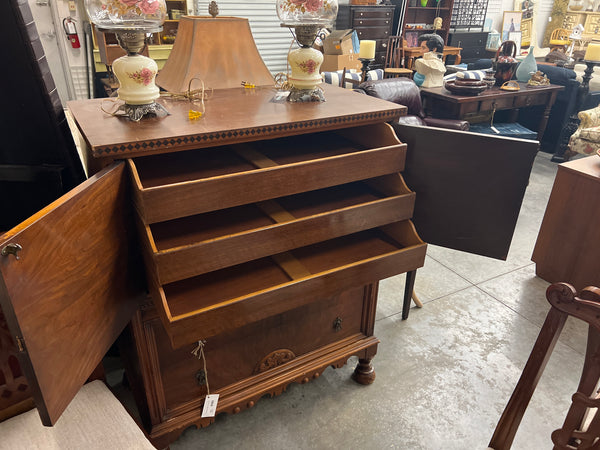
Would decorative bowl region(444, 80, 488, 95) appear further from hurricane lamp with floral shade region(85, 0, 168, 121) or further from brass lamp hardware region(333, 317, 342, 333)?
hurricane lamp with floral shade region(85, 0, 168, 121)

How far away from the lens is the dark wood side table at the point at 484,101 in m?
3.68

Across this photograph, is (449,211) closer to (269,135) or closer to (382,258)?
(382,258)

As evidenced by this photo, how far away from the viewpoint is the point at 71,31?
4.49 metres

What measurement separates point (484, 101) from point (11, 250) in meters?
3.93

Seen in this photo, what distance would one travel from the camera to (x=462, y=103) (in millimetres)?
3635

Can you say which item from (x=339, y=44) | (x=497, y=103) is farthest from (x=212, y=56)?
(x=339, y=44)

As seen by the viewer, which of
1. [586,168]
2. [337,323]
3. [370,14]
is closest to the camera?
[337,323]

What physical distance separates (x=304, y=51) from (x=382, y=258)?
0.65m

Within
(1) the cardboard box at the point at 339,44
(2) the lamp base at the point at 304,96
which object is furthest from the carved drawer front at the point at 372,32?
(2) the lamp base at the point at 304,96

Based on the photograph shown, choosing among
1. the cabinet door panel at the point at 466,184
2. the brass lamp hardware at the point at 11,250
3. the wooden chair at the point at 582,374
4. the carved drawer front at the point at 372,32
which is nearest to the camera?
the brass lamp hardware at the point at 11,250

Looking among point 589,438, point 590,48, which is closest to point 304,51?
point 589,438

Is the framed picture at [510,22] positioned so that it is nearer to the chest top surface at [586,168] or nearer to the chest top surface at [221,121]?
the chest top surface at [586,168]

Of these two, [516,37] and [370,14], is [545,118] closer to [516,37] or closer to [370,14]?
[370,14]

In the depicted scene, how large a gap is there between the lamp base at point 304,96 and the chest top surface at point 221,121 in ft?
0.08
